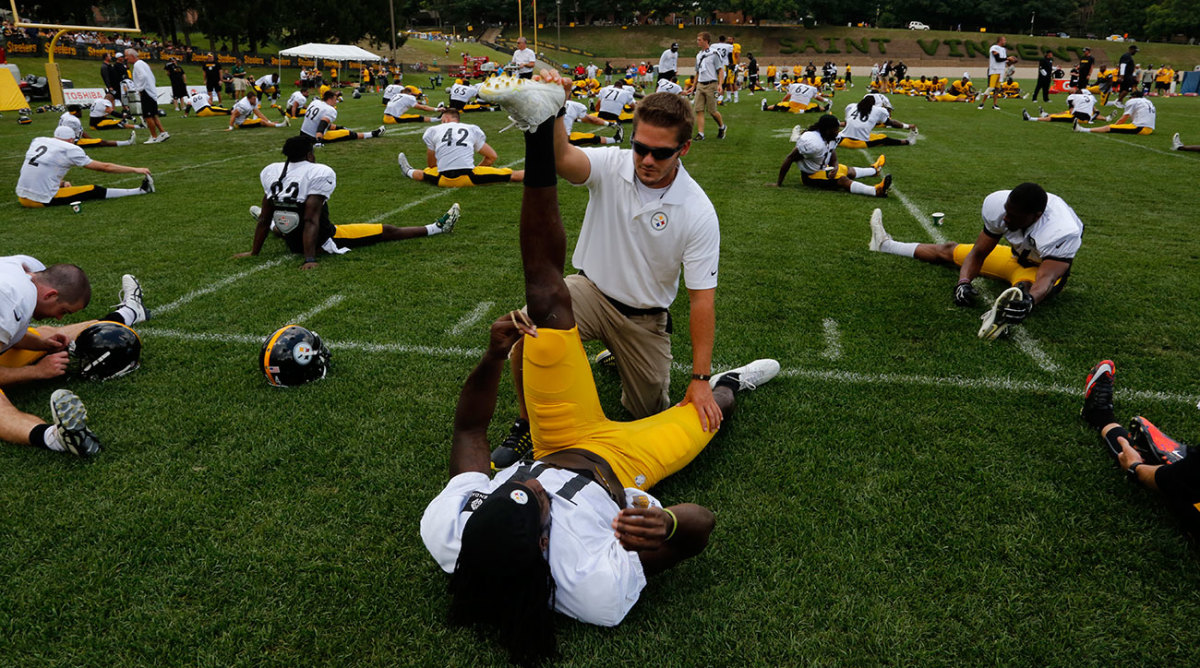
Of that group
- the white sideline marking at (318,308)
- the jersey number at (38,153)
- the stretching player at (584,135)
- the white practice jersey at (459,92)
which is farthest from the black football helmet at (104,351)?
the white practice jersey at (459,92)

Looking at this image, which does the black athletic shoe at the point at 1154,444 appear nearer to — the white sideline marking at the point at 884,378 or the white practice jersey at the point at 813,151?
the white sideline marking at the point at 884,378

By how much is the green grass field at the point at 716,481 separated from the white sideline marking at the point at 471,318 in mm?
24

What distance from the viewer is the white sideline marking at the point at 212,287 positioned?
5753 mm

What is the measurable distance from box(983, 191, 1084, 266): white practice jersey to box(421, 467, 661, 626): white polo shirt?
178 inches

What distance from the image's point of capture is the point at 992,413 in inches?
156

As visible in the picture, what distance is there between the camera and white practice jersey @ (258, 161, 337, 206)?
6.70 metres

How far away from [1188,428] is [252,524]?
497 centimetres

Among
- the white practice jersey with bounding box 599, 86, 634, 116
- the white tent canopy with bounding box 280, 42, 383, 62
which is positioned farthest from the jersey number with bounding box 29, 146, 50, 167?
the white tent canopy with bounding box 280, 42, 383, 62

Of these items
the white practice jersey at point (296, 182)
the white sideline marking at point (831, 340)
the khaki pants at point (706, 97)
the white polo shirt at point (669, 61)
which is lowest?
A: the white sideline marking at point (831, 340)

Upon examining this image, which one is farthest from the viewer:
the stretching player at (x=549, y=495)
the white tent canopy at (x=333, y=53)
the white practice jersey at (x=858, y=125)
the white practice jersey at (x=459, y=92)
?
the white tent canopy at (x=333, y=53)

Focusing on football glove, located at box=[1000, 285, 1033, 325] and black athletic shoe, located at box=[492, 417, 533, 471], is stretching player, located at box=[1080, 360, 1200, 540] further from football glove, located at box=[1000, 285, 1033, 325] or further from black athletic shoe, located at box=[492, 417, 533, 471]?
black athletic shoe, located at box=[492, 417, 533, 471]

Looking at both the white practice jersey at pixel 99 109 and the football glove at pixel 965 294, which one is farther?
the white practice jersey at pixel 99 109

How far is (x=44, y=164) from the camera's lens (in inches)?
372

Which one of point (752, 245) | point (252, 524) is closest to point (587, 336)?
point (252, 524)
